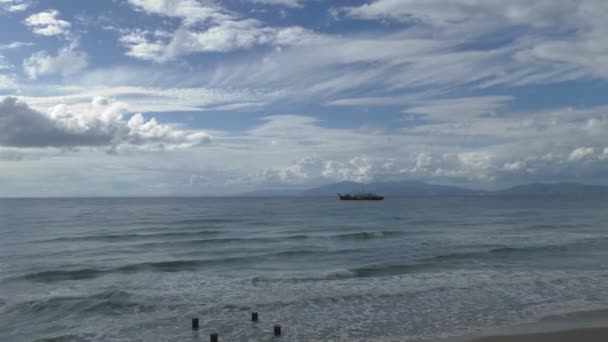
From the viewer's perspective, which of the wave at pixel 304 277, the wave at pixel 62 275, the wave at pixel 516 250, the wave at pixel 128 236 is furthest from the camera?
the wave at pixel 128 236

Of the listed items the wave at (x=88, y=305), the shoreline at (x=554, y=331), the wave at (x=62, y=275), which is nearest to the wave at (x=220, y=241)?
the wave at (x=62, y=275)

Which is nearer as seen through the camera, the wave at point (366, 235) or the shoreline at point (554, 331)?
the shoreline at point (554, 331)

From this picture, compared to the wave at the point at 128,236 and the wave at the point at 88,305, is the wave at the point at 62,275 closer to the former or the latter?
the wave at the point at 88,305

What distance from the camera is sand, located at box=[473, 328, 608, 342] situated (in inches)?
567

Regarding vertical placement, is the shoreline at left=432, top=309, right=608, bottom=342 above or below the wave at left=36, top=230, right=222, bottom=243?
above

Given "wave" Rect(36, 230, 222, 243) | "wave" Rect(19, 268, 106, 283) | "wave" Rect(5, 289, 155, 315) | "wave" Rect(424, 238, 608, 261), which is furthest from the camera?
"wave" Rect(36, 230, 222, 243)

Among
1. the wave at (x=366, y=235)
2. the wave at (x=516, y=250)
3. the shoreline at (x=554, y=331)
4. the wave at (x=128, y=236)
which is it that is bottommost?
the wave at (x=366, y=235)

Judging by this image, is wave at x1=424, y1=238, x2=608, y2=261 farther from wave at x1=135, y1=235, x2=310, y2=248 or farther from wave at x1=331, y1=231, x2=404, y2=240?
wave at x1=135, y1=235, x2=310, y2=248

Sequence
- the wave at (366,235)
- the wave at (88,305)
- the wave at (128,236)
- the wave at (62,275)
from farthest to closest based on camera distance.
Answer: the wave at (366,235), the wave at (128,236), the wave at (62,275), the wave at (88,305)

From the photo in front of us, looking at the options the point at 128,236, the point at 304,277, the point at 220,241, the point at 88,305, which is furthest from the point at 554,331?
the point at 128,236

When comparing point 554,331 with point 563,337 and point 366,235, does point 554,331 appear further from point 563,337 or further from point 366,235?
point 366,235

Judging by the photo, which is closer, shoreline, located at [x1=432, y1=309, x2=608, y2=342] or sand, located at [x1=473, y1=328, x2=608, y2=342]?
sand, located at [x1=473, y1=328, x2=608, y2=342]

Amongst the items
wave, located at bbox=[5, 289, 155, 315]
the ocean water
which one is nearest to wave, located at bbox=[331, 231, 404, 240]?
the ocean water

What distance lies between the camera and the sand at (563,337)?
14.4 metres
